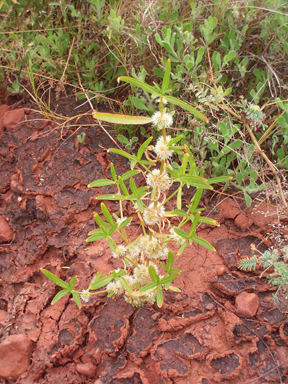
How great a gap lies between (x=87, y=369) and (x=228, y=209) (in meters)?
1.19

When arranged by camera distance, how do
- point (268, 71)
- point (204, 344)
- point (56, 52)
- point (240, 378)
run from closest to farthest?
1. point (240, 378)
2. point (204, 344)
3. point (268, 71)
4. point (56, 52)

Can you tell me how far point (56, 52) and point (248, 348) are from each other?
240cm

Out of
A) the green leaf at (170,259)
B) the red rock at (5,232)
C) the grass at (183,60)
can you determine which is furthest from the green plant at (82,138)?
the green leaf at (170,259)

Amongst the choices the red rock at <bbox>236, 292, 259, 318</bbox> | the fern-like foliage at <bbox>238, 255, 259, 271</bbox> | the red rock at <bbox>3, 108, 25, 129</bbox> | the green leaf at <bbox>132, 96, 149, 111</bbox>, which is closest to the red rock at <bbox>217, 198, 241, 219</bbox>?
the fern-like foliage at <bbox>238, 255, 259, 271</bbox>

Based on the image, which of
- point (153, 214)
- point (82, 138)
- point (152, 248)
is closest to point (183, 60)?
point (82, 138)

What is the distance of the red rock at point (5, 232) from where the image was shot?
2203 millimetres

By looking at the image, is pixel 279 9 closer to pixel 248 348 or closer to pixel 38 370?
pixel 248 348

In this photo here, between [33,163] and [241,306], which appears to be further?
[33,163]

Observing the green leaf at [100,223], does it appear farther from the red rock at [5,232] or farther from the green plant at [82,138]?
the green plant at [82,138]

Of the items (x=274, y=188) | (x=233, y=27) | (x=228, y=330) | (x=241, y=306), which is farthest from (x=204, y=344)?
(x=233, y=27)

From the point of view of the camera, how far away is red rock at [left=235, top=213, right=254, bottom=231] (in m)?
2.09

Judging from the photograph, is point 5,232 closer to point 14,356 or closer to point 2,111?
point 14,356

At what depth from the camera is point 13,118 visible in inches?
104

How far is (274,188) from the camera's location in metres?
1.96
